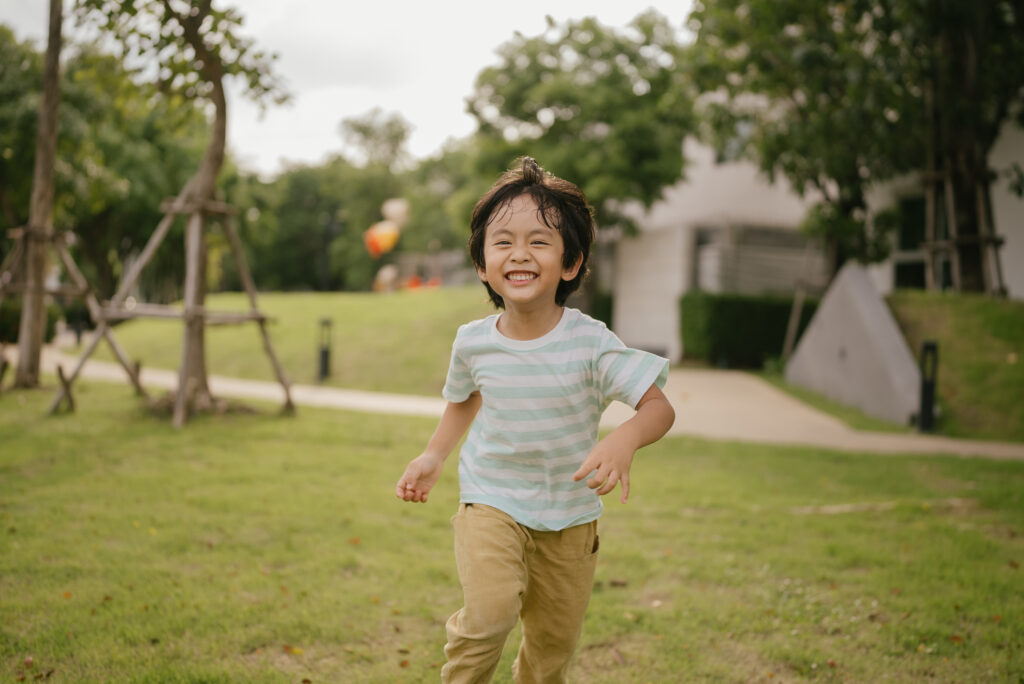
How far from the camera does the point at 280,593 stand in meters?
4.05

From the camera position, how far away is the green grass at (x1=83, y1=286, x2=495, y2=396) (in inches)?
614

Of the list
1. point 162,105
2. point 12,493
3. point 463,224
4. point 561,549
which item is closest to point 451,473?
point 12,493

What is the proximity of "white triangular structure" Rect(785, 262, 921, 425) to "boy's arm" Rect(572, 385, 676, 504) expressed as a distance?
31.8 feet

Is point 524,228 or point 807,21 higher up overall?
point 807,21

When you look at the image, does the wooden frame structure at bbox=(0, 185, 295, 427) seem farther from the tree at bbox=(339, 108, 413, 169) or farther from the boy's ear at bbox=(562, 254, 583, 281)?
the tree at bbox=(339, 108, 413, 169)

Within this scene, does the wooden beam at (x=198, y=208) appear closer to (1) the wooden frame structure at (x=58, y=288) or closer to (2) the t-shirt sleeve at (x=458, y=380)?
(1) the wooden frame structure at (x=58, y=288)

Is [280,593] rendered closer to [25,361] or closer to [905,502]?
[905,502]

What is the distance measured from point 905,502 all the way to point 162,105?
377 inches

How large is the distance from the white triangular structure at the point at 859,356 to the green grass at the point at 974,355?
1.28 feet

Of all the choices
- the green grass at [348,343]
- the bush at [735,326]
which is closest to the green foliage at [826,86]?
the bush at [735,326]

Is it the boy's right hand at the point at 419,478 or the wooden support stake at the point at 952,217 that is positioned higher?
the wooden support stake at the point at 952,217

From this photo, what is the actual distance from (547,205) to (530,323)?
38cm

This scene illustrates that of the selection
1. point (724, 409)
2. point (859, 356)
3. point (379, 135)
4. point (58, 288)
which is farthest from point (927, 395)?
point (379, 135)

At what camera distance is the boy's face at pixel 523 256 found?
8.35ft
